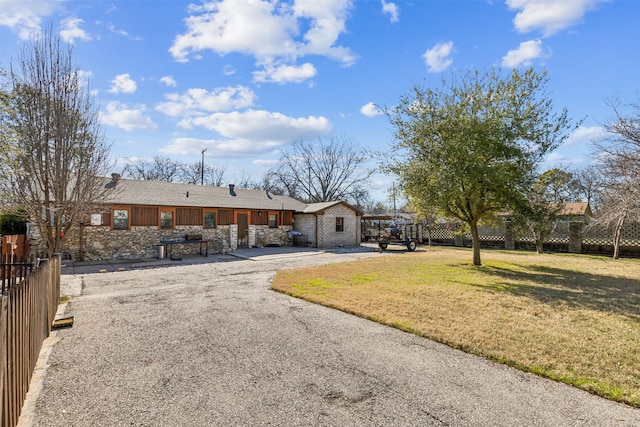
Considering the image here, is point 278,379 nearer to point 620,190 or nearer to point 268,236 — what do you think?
point 620,190

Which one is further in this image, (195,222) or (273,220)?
(273,220)

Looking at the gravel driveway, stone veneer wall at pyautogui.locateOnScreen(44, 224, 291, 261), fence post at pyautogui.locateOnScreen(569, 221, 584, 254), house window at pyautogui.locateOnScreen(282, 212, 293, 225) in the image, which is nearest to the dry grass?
the gravel driveway

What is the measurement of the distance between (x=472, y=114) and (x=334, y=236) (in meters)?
13.2

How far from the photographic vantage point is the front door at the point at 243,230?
20.0 m

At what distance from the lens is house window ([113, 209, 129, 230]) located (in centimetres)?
1522

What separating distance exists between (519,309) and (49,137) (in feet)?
33.9

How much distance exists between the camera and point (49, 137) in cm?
691

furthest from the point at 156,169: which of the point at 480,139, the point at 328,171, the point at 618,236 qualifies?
the point at 618,236

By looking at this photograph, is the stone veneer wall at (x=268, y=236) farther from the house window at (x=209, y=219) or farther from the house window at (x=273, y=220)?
the house window at (x=209, y=219)

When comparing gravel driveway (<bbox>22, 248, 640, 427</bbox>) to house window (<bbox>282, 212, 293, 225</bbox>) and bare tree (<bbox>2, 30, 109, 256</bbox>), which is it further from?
house window (<bbox>282, 212, 293, 225</bbox>)

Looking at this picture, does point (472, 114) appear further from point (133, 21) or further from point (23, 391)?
point (23, 391)

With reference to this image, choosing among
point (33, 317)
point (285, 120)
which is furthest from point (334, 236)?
point (33, 317)

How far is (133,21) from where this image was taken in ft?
29.4

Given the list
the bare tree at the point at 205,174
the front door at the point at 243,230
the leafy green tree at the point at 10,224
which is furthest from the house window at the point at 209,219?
the bare tree at the point at 205,174
